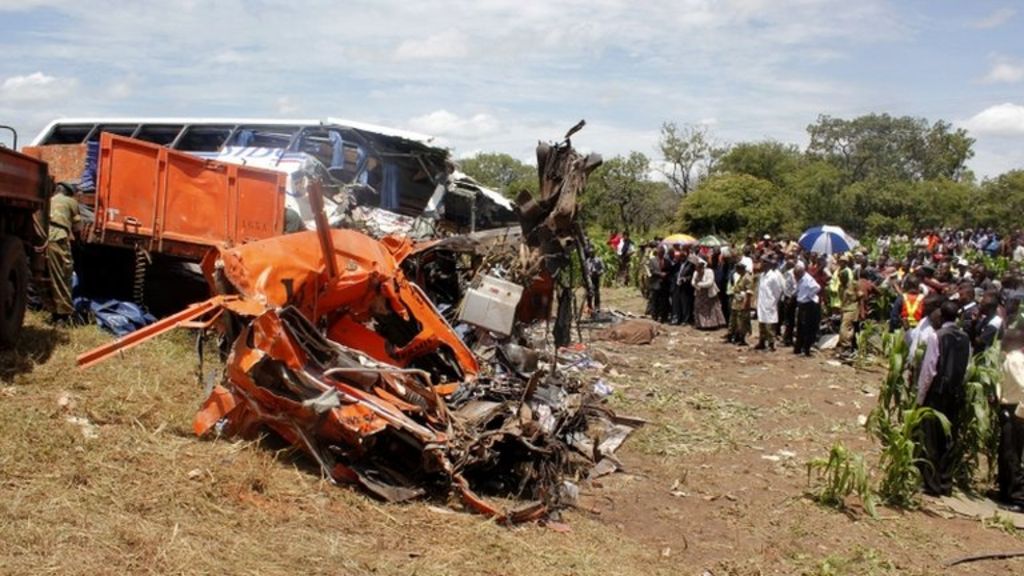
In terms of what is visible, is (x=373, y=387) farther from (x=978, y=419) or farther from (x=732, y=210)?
(x=732, y=210)

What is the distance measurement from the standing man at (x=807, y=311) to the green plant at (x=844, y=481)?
714 cm

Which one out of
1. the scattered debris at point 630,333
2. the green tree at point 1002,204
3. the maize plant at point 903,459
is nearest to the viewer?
the maize plant at point 903,459

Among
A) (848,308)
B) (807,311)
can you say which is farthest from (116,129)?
(848,308)

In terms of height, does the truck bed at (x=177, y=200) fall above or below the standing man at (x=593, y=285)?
above

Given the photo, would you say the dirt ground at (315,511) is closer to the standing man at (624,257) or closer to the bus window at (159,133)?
the bus window at (159,133)

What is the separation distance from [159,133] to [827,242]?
13928 mm

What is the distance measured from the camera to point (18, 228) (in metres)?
8.77

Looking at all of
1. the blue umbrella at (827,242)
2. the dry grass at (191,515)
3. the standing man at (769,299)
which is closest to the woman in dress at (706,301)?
the standing man at (769,299)

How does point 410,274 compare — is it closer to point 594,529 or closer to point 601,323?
point 594,529

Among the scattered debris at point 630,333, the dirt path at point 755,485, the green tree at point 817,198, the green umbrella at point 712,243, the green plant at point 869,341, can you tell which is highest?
the green tree at point 817,198

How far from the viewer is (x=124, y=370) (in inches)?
315

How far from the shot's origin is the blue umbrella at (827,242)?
20672 millimetres

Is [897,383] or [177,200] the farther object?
[177,200]

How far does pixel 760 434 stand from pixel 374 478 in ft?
16.7
